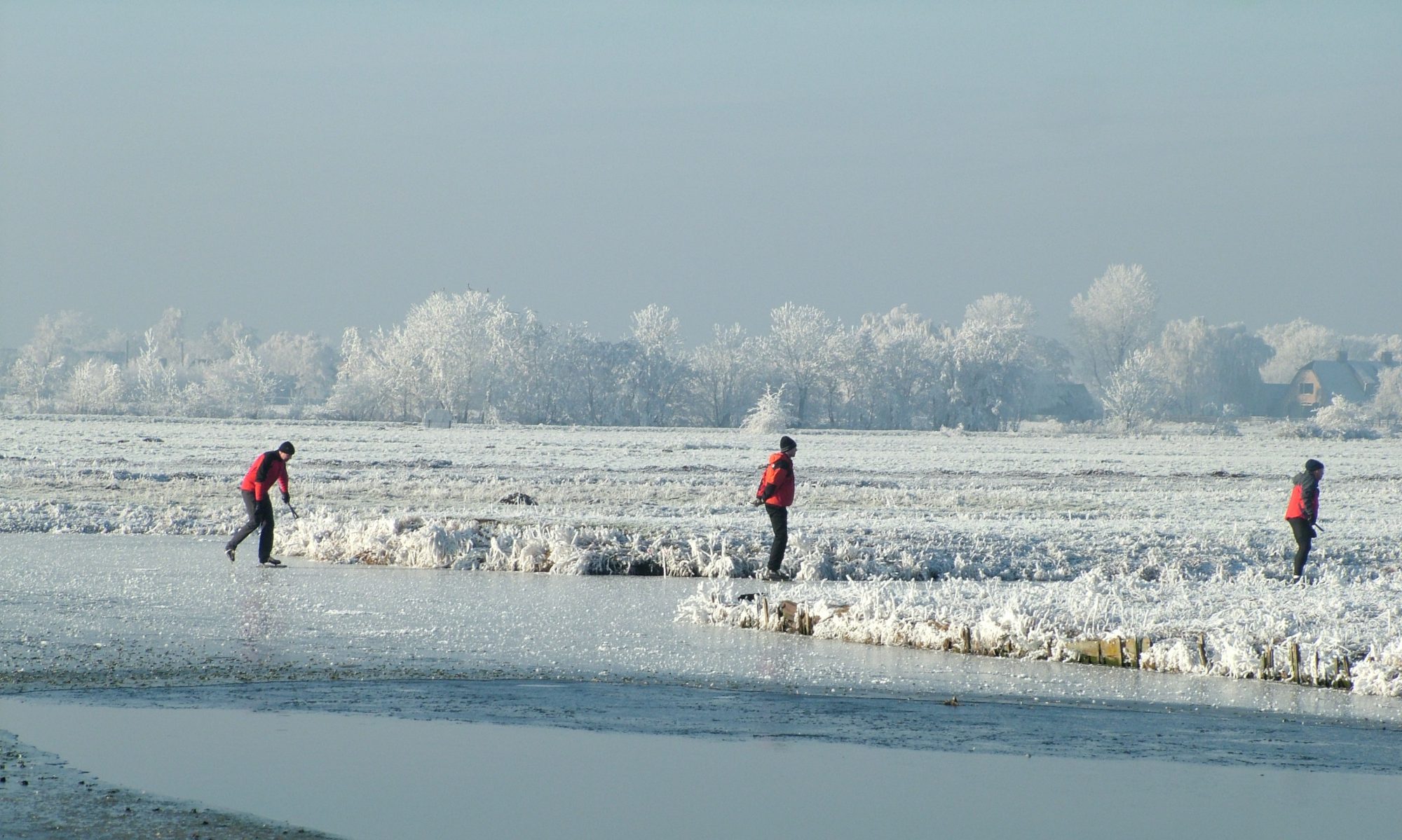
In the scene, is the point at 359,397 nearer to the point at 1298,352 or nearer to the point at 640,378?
the point at 640,378

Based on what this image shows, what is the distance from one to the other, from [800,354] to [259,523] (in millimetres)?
87409

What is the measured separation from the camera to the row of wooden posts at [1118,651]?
414 inches

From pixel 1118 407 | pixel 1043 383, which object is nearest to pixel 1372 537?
pixel 1118 407

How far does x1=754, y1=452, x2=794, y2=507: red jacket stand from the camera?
16359 millimetres

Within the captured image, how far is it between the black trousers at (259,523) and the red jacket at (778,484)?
5.85 meters

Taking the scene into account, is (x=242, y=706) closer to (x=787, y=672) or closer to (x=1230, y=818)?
(x=787, y=672)

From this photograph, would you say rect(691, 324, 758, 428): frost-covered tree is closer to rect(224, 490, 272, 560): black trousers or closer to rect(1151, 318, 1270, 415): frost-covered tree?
rect(1151, 318, 1270, 415): frost-covered tree

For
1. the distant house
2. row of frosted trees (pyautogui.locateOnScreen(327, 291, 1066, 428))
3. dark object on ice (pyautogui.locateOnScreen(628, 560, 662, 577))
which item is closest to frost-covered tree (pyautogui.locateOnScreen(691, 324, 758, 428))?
row of frosted trees (pyautogui.locateOnScreen(327, 291, 1066, 428))

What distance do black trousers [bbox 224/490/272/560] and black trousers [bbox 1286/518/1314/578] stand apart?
1178 cm

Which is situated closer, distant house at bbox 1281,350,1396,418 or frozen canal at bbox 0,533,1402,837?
frozen canal at bbox 0,533,1402,837

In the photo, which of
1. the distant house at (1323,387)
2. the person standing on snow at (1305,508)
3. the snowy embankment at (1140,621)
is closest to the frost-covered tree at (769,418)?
the distant house at (1323,387)

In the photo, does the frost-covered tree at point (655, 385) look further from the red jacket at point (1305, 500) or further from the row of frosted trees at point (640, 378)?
the red jacket at point (1305, 500)

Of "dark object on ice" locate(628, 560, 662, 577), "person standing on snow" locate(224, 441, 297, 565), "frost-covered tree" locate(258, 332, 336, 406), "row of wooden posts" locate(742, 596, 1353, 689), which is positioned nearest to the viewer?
"row of wooden posts" locate(742, 596, 1353, 689)

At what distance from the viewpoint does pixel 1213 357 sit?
144 m
